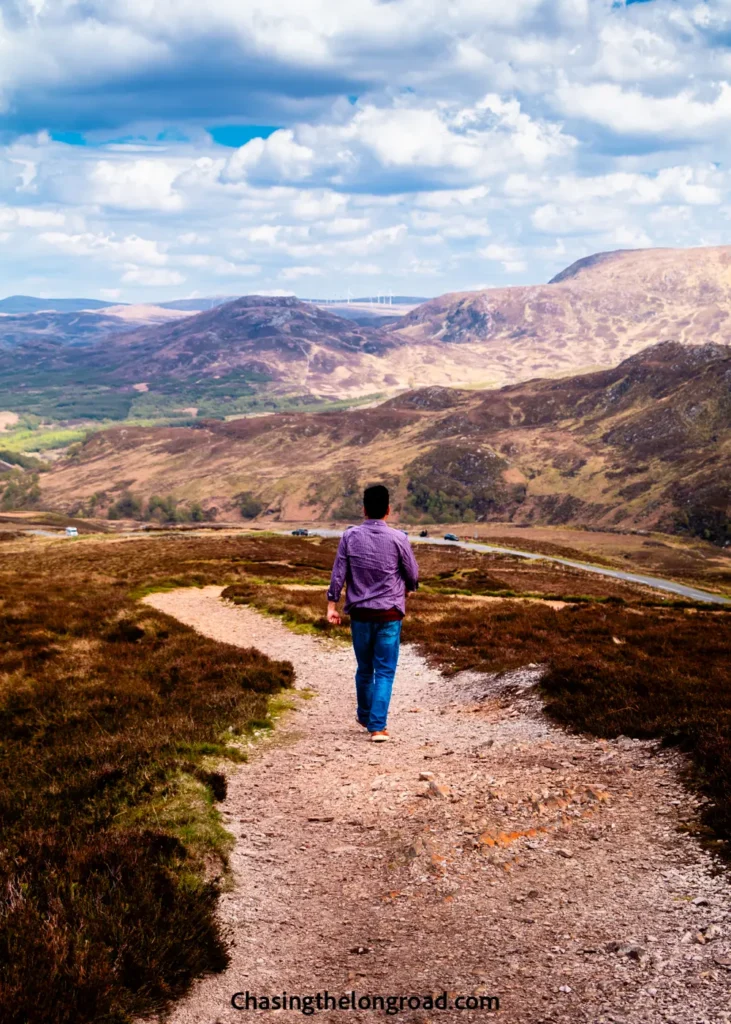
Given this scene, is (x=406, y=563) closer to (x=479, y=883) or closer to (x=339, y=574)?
(x=339, y=574)

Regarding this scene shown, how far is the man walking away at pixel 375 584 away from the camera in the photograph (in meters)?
12.4

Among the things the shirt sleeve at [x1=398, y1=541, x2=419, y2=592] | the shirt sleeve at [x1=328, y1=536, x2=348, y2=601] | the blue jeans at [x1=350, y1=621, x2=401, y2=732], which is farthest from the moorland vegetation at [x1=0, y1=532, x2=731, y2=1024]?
the shirt sleeve at [x1=398, y1=541, x2=419, y2=592]

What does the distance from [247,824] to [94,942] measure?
3.78 metres

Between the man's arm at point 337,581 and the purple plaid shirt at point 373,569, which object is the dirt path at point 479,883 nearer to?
the man's arm at point 337,581

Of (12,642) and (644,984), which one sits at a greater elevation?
(644,984)

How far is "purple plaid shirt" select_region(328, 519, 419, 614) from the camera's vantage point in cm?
1245

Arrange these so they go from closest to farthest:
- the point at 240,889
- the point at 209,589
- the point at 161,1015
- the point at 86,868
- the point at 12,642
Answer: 1. the point at 161,1015
2. the point at 86,868
3. the point at 240,889
4. the point at 12,642
5. the point at 209,589

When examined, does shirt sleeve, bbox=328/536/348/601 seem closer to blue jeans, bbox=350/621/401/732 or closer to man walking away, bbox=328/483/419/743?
man walking away, bbox=328/483/419/743

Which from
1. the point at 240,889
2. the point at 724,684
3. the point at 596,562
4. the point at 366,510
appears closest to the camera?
the point at 240,889

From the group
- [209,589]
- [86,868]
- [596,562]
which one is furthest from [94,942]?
[596,562]

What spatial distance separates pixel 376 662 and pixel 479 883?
5113 mm

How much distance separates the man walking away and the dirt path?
69.5 inches

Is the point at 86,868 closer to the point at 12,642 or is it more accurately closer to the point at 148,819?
the point at 148,819

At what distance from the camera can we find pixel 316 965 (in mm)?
6523
